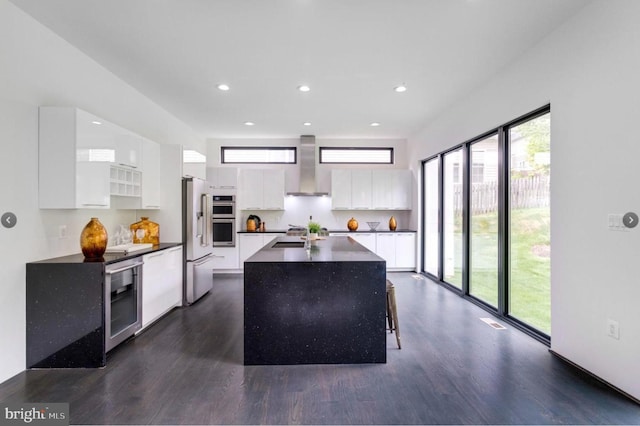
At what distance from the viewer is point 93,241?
3.02 metres

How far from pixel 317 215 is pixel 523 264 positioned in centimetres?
445

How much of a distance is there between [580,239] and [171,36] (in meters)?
4.06

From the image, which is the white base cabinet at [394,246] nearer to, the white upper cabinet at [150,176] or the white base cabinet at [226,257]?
the white base cabinet at [226,257]

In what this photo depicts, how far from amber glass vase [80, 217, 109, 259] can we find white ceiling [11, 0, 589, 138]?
1804 mm

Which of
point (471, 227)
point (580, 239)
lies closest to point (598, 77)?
point (580, 239)

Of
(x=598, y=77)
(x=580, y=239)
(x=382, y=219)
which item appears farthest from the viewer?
(x=382, y=219)

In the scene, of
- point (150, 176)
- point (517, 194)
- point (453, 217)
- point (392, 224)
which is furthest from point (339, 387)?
point (392, 224)

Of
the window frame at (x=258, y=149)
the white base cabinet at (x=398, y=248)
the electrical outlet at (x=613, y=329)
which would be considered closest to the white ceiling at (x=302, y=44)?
the window frame at (x=258, y=149)

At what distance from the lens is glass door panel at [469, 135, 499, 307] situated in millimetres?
4141

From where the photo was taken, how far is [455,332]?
11.6 feet

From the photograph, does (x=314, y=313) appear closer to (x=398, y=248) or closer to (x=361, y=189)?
(x=398, y=248)

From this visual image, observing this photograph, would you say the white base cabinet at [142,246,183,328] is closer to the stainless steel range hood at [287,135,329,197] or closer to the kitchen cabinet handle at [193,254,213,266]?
the kitchen cabinet handle at [193,254,213,266]

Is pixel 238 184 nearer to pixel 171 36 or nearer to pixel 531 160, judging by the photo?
pixel 171 36

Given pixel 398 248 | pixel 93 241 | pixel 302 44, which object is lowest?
pixel 398 248
